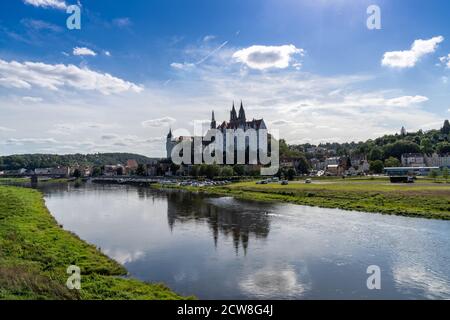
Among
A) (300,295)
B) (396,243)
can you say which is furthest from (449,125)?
(300,295)

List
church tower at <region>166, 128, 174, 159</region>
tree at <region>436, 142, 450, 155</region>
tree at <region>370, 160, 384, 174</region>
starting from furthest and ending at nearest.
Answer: church tower at <region>166, 128, 174, 159</region> → tree at <region>436, 142, 450, 155</region> → tree at <region>370, 160, 384, 174</region>

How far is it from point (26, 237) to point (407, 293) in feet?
77.8

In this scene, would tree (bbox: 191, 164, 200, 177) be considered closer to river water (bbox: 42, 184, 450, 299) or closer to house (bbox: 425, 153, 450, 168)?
river water (bbox: 42, 184, 450, 299)

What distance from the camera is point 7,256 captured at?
21.2 m

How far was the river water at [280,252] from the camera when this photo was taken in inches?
689

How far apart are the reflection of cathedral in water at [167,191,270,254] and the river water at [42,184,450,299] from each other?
0.09 metres

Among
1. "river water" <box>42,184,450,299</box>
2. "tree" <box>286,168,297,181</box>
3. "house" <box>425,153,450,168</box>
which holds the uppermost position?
"house" <box>425,153,450,168</box>

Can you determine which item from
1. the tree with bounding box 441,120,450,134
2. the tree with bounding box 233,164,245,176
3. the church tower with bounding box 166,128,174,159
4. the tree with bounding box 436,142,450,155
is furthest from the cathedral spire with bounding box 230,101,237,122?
the tree with bounding box 441,120,450,134

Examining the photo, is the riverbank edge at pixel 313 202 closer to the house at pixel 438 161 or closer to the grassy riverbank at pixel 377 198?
the grassy riverbank at pixel 377 198

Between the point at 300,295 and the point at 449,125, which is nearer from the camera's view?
the point at 300,295

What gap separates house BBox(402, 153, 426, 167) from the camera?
138m

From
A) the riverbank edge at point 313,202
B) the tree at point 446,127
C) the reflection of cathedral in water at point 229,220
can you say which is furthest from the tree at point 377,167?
the tree at point 446,127

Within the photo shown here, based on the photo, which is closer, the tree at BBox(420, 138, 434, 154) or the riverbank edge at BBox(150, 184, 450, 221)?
the riverbank edge at BBox(150, 184, 450, 221)
